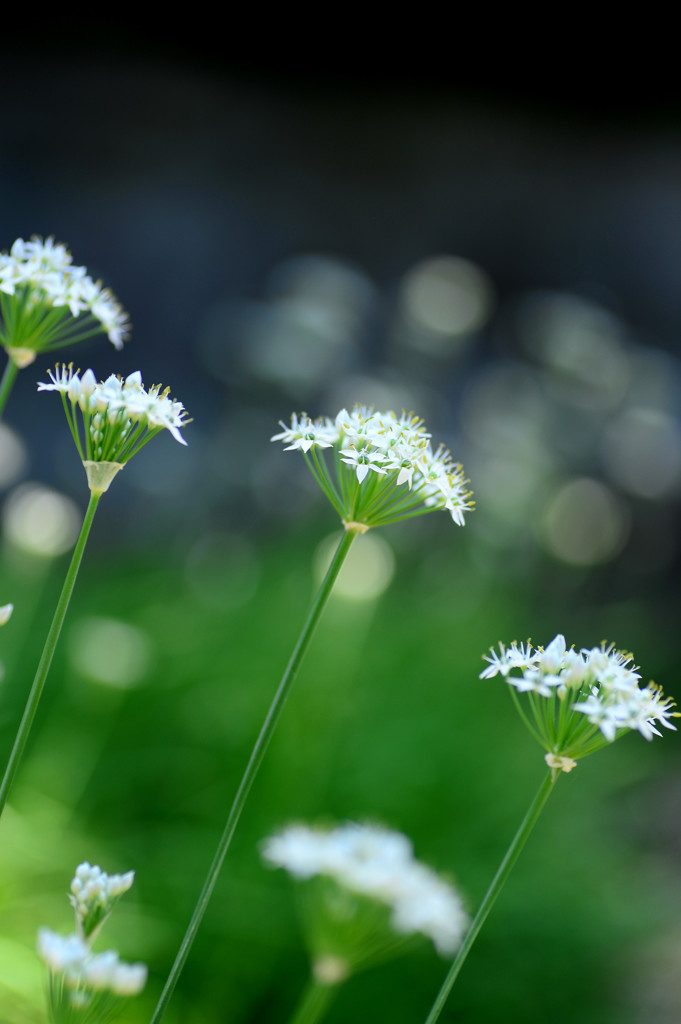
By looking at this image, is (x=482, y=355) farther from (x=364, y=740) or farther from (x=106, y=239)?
(x=364, y=740)

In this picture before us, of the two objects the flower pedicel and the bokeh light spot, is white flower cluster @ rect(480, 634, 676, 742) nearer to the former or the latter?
the flower pedicel

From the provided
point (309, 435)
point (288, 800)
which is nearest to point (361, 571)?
point (288, 800)

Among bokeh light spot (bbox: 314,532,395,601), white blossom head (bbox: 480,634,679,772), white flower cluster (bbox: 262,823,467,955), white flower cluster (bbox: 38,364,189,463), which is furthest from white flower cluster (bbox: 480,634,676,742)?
bokeh light spot (bbox: 314,532,395,601)

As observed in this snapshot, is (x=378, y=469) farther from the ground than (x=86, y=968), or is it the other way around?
(x=378, y=469)

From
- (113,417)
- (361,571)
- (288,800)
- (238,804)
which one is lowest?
(238,804)

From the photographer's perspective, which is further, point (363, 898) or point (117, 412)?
point (363, 898)

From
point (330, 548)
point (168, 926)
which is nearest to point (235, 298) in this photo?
point (330, 548)

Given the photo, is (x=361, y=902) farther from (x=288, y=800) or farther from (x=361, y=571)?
(x=361, y=571)

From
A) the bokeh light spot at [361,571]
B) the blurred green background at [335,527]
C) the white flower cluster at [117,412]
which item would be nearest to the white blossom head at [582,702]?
the white flower cluster at [117,412]
